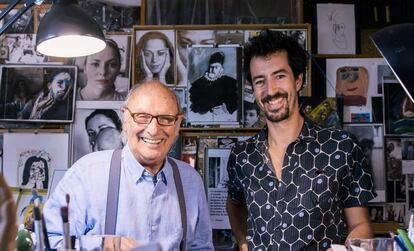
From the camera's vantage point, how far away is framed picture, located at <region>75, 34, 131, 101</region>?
2422mm

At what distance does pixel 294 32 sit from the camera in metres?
2.37

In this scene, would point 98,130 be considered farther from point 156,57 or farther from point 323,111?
point 323,111

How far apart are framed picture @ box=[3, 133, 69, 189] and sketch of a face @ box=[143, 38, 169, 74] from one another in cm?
55

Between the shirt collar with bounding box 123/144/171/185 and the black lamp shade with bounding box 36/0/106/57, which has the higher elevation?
the black lamp shade with bounding box 36/0/106/57

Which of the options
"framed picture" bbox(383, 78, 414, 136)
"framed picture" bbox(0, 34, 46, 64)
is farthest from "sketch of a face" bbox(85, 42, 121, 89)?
"framed picture" bbox(383, 78, 414, 136)

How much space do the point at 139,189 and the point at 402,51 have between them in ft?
2.61

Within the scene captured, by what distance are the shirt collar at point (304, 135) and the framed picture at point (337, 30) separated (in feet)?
2.72

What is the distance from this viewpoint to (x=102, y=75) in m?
2.43

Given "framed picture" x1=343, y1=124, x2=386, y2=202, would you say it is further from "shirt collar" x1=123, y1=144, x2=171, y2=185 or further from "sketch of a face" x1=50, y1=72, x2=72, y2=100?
"sketch of a face" x1=50, y1=72, x2=72, y2=100

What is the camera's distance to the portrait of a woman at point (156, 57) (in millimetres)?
2422

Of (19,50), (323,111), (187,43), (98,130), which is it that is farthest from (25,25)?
(323,111)

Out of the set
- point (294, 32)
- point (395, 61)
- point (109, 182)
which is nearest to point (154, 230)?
point (109, 182)

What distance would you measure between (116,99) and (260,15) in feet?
2.72

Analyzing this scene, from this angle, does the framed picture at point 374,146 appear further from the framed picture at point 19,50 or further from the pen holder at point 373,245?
the framed picture at point 19,50
